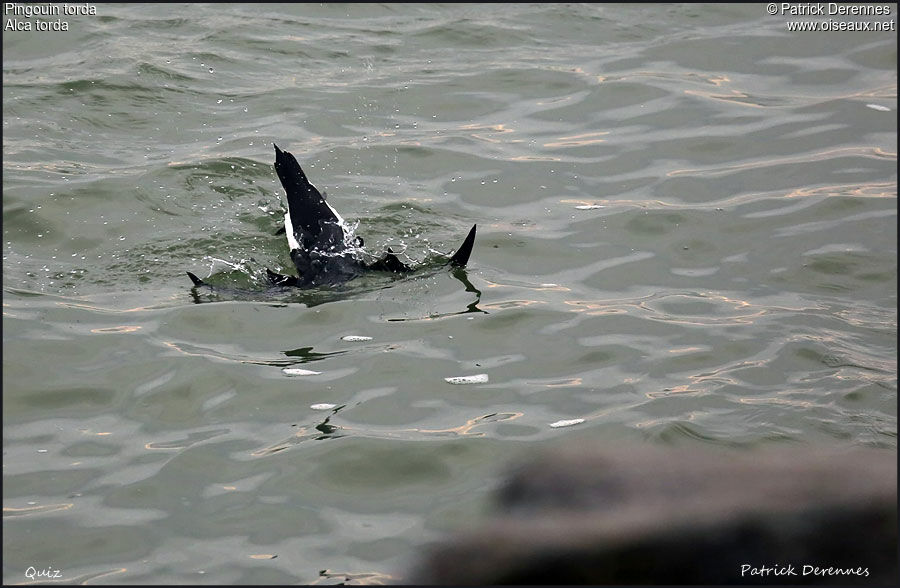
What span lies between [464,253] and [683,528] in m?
3.32

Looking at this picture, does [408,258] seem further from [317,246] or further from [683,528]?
[683,528]

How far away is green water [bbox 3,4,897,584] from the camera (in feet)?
16.2

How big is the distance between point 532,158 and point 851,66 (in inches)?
174

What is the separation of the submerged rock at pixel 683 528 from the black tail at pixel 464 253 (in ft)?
8.35

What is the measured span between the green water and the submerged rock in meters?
0.82

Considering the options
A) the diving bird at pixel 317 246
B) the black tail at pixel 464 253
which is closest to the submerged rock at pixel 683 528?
the black tail at pixel 464 253

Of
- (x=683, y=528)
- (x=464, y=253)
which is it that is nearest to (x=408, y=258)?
(x=464, y=253)

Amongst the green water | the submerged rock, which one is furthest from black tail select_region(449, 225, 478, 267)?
the submerged rock

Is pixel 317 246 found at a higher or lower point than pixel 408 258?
higher

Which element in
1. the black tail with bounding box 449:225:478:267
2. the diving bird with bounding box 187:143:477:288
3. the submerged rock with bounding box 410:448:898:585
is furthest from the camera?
the diving bird with bounding box 187:143:477:288

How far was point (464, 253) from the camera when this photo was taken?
6684mm

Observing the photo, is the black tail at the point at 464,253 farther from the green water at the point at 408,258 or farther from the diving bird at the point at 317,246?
the green water at the point at 408,258

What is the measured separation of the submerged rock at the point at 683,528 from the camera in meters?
3.60

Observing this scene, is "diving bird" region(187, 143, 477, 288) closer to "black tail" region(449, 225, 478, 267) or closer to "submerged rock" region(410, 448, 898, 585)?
"black tail" region(449, 225, 478, 267)
